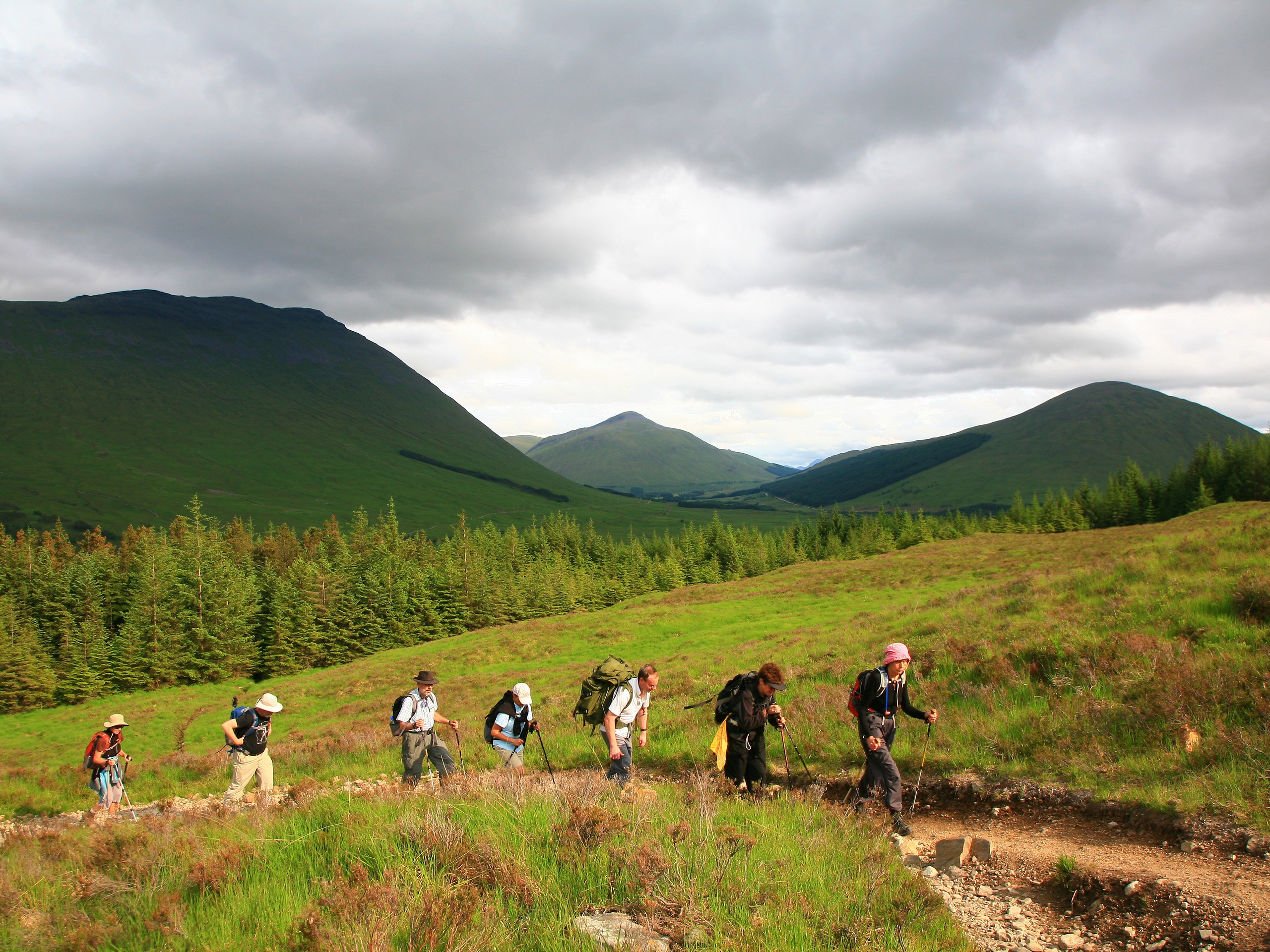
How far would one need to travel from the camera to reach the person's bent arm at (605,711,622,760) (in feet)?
31.3

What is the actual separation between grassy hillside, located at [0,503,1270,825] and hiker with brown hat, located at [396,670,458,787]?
115 inches

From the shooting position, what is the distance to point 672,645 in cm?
3875

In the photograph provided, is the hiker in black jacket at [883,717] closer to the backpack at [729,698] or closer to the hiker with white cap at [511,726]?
the backpack at [729,698]

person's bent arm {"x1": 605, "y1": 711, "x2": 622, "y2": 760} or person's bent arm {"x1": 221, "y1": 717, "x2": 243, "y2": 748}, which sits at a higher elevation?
person's bent arm {"x1": 605, "y1": 711, "x2": 622, "y2": 760}

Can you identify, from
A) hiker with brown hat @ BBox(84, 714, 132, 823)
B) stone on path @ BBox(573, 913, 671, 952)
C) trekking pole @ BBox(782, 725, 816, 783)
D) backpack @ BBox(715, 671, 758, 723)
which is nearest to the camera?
Answer: stone on path @ BBox(573, 913, 671, 952)

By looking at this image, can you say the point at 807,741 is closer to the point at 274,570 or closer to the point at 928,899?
the point at 928,899

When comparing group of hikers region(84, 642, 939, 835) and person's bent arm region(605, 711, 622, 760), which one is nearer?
group of hikers region(84, 642, 939, 835)

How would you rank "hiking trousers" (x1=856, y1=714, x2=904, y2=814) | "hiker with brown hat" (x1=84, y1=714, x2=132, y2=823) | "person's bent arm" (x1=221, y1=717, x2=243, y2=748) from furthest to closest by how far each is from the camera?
"hiker with brown hat" (x1=84, y1=714, x2=132, y2=823) < "person's bent arm" (x1=221, y1=717, x2=243, y2=748) < "hiking trousers" (x1=856, y1=714, x2=904, y2=814)

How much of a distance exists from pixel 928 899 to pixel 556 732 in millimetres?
13285

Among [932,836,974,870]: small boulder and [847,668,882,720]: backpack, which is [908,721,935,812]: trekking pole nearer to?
[847,668,882,720]: backpack

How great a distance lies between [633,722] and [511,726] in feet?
7.78

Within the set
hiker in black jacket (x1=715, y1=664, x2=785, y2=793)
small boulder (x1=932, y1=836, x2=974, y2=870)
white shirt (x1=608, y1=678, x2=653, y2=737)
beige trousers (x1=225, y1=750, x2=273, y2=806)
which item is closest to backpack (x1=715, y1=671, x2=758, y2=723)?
hiker in black jacket (x1=715, y1=664, x2=785, y2=793)

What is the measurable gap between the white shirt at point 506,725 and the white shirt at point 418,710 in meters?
1.57

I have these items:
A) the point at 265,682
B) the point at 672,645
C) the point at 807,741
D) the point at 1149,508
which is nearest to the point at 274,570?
the point at 265,682
